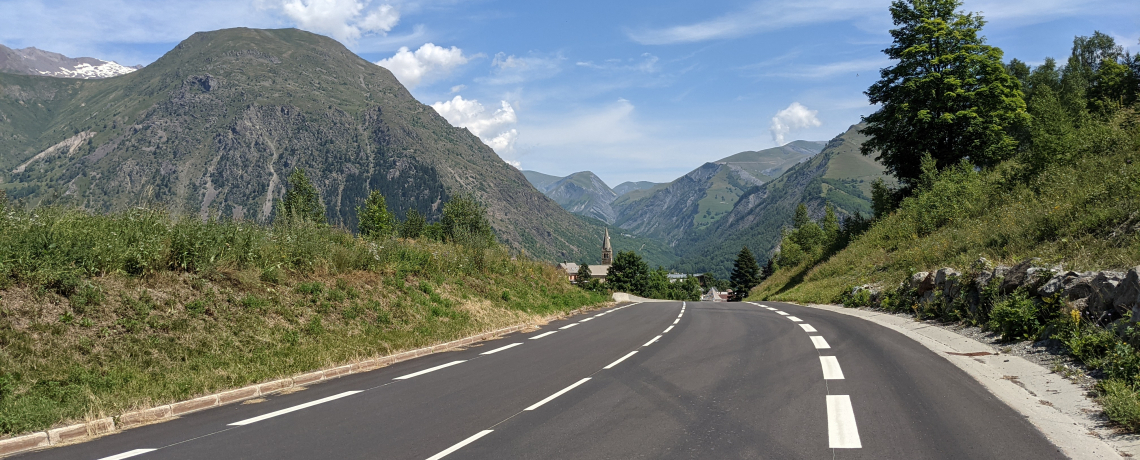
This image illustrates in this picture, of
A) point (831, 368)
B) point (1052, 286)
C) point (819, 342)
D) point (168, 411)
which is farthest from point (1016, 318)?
point (168, 411)

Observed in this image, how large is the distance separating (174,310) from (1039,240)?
1782 cm

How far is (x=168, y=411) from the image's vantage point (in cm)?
707

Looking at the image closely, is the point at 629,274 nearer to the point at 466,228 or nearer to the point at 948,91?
the point at 948,91

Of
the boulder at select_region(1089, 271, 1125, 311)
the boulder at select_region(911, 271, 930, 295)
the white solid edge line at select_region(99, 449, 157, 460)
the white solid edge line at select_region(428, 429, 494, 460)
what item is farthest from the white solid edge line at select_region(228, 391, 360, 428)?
the boulder at select_region(911, 271, 930, 295)

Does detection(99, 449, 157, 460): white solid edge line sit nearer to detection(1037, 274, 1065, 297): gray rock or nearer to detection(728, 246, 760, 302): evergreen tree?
detection(1037, 274, 1065, 297): gray rock

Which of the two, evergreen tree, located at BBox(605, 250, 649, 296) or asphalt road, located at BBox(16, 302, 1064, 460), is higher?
asphalt road, located at BBox(16, 302, 1064, 460)

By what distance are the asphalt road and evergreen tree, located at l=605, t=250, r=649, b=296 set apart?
10128 centimetres

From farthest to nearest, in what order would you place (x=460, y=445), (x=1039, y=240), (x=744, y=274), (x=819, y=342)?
(x=744, y=274)
(x=1039, y=240)
(x=819, y=342)
(x=460, y=445)

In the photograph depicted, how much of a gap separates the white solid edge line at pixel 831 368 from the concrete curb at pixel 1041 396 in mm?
1652

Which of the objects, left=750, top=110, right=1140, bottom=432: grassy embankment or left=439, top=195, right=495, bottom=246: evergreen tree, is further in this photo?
left=439, top=195, right=495, bottom=246: evergreen tree

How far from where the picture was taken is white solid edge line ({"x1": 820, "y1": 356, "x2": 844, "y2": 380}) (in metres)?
7.93

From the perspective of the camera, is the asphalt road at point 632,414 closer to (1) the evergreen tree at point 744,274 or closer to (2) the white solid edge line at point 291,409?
(2) the white solid edge line at point 291,409

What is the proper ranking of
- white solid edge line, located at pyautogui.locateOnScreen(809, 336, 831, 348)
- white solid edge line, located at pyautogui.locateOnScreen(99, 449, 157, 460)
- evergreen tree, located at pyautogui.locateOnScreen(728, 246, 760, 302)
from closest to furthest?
white solid edge line, located at pyautogui.locateOnScreen(99, 449, 157, 460) → white solid edge line, located at pyautogui.locateOnScreen(809, 336, 831, 348) → evergreen tree, located at pyautogui.locateOnScreen(728, 246, 760, 302)

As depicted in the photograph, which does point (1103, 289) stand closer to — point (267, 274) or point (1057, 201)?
point (1057, 201)
